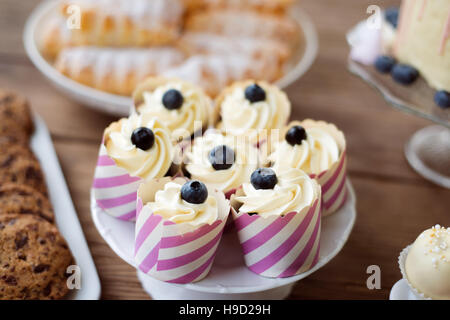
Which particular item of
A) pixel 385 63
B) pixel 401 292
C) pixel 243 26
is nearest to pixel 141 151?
pixel 401 292

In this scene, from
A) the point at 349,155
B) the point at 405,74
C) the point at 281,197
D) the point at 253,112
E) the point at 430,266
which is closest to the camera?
the point at 430,266

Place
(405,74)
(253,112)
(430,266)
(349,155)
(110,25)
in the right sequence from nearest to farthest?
(430,266)
(253,112)
(405,74)
(349,155)
(110,25)

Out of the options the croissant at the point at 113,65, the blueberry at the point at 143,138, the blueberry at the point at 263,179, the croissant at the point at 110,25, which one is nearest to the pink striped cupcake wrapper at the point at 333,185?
the blueberry at the point at 263,179

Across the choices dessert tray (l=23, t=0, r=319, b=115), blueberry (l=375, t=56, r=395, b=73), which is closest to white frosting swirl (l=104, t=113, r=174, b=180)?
dessert tray (l=23, t=0, r=319, b=115)

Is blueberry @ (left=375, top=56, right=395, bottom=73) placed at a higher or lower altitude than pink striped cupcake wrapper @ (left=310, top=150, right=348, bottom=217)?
higher

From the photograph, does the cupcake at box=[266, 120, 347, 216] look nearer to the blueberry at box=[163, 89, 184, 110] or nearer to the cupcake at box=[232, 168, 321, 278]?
the cupcake at box=[232, 168, 321, 278]

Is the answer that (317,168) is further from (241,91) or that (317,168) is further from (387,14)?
(387,14)

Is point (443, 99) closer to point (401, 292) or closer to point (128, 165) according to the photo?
point (401, 292)
